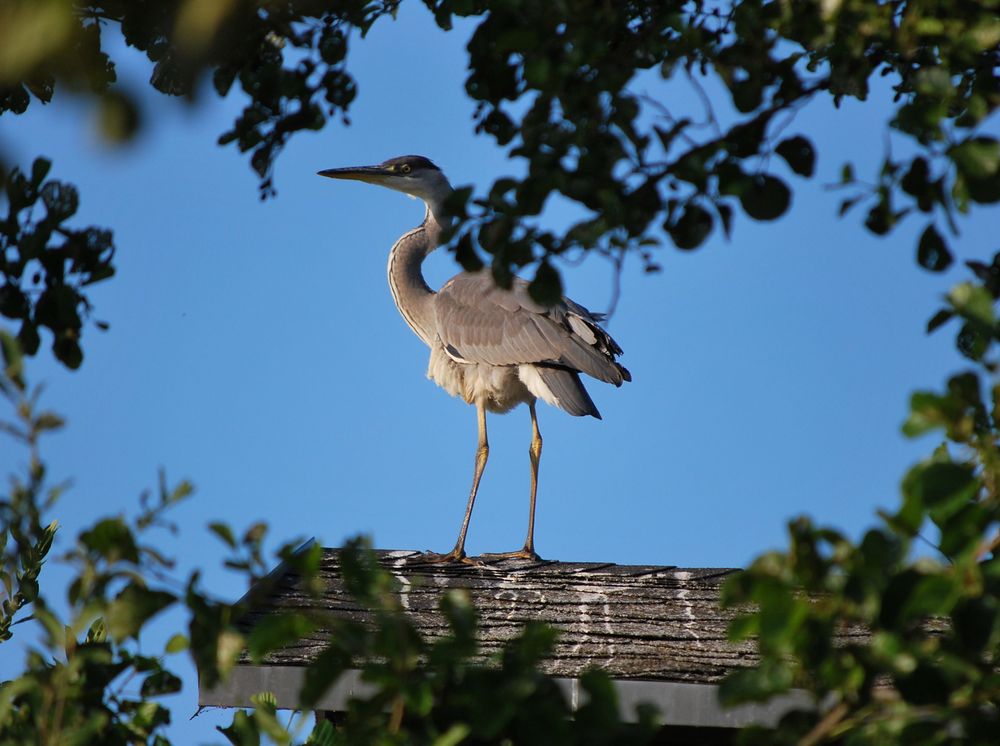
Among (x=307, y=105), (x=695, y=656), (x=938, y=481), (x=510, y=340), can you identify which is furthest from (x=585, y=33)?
(x=510, y=340)

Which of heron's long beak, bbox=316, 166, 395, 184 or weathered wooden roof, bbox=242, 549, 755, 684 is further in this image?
heron's long beak, bbox=316, 166, 395, 184

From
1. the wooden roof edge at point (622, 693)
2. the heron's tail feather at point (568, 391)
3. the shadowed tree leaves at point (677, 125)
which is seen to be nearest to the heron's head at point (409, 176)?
the heron's tail feather at point (568, 391)

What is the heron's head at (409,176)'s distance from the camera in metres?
10.2

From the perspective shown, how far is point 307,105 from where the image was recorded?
323 cm

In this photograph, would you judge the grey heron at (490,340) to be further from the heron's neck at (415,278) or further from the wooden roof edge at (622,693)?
the wooden roof edge at (622,693)

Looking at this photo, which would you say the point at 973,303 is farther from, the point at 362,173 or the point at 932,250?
the point at 362,173

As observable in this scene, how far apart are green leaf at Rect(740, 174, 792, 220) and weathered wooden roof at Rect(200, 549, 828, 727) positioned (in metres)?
2.78

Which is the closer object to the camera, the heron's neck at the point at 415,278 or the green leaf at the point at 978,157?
the green leaf at the point at 978,157

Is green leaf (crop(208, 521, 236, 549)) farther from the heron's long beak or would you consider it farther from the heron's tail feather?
the heron's long beak

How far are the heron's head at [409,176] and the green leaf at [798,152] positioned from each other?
7682 mm

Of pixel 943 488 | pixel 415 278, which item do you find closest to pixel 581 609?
pixel 943 488

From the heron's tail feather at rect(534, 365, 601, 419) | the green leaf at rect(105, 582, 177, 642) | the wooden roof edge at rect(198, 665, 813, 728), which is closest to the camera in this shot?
the green leaf at rect(105, 582, 177, 642)

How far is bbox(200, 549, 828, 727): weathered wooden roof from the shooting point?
512 centimetres

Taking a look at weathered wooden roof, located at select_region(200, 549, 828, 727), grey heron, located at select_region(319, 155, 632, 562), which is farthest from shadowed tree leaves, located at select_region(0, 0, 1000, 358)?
grey heron, located at select_region(319, 155, 632, 562)
